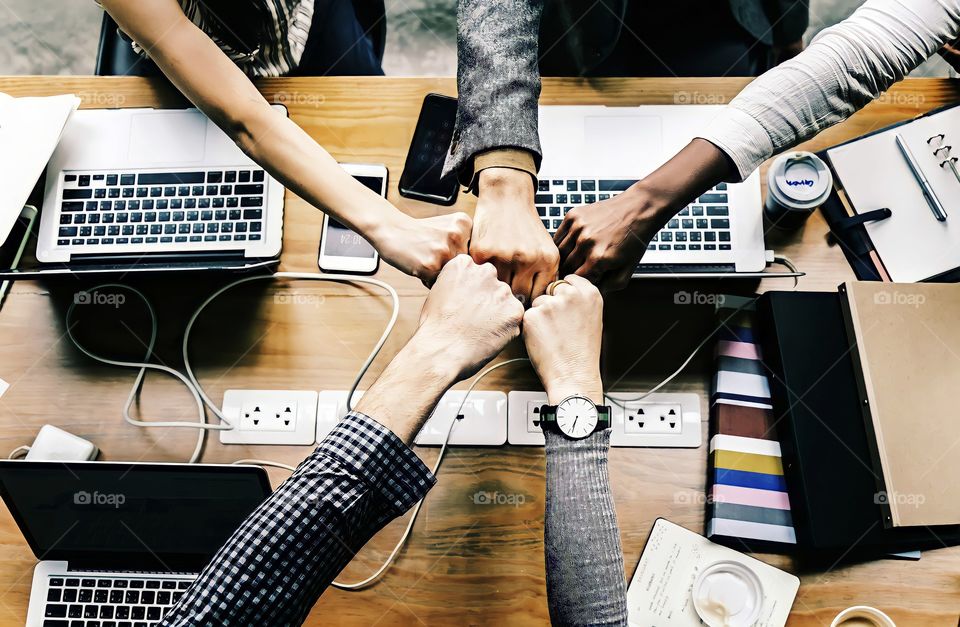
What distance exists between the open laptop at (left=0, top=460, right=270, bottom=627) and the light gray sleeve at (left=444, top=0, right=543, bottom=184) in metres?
0.55

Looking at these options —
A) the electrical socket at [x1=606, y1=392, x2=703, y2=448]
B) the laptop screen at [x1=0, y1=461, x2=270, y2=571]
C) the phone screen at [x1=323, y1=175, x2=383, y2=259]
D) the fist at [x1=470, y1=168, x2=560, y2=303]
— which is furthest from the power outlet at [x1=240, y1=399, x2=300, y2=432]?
the electrical socket at [x1=606, y1=392, x2=703, y2=448]

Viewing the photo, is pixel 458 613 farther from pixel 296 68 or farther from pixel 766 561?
pixel 296 68

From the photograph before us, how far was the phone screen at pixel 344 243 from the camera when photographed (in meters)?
1.04

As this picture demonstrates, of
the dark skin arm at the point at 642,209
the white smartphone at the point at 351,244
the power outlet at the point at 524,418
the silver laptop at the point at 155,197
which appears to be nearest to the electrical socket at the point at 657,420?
the power outlet at the point at 524,418

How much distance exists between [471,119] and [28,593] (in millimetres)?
944

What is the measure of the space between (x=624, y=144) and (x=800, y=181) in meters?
0.27

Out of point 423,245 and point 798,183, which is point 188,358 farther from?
point 798,183

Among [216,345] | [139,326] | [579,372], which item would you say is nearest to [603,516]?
[579,372]

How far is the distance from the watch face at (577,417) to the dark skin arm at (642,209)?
206 millimetres

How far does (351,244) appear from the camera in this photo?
1.05 metres

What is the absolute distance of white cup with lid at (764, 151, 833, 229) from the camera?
0.99 m

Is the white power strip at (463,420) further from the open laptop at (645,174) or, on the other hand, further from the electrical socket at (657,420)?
the open laptop at (645,174)

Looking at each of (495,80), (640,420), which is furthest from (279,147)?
(640,420)

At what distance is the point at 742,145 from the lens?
895 mm
